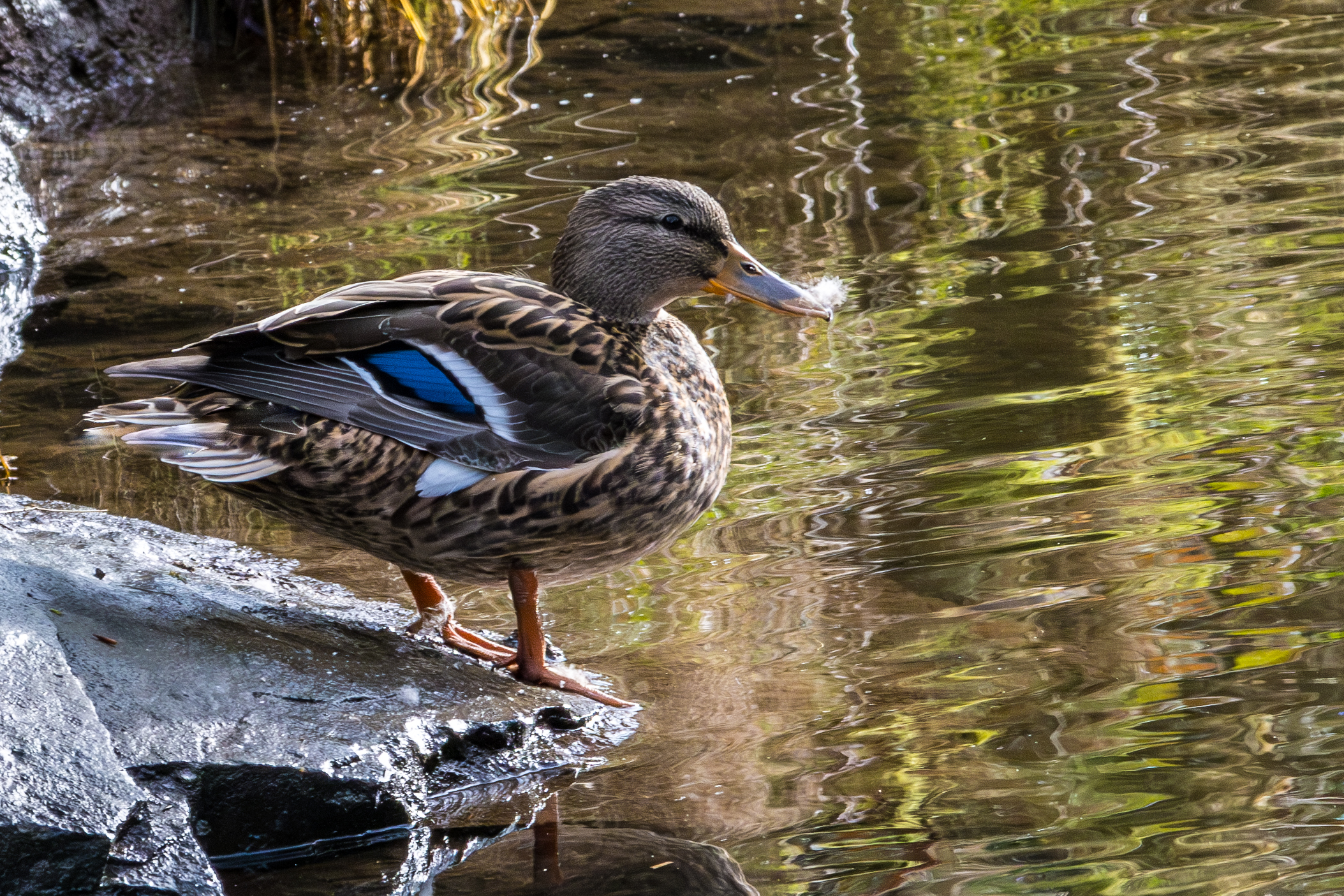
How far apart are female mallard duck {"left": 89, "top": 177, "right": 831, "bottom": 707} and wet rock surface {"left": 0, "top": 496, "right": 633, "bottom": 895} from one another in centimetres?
25

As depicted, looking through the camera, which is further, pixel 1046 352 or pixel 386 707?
pixel 1046 352

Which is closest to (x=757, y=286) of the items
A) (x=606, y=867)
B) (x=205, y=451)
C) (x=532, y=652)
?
(x=532, y=652)

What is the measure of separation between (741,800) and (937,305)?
120 inches

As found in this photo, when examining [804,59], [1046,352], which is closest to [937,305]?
[1046,352]

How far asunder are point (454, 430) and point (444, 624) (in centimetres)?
58

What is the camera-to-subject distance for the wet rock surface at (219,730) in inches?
112

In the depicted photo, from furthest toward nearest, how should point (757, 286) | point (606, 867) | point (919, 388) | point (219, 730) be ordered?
point (919, 388) < point (757, 286) < point (219, 730) < point (606, 867)

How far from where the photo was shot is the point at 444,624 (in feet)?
12.8

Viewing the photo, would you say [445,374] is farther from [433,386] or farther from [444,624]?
[444,624]

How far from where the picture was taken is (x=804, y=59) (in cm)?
974

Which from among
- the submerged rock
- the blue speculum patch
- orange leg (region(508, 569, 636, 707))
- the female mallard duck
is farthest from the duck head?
the submerged rock

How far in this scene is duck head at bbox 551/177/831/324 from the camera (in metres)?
3.99

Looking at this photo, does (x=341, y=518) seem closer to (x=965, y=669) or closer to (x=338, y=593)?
(x=338, y=593)

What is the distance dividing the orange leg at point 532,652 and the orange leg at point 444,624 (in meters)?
0.17
